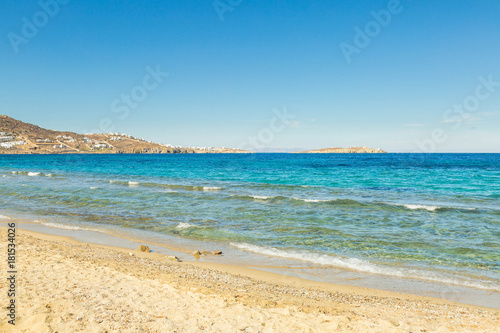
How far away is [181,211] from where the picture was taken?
1967 cm

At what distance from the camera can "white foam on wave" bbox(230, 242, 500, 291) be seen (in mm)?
8883

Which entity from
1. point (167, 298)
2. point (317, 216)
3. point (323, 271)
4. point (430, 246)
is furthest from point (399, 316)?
point (317, 216)

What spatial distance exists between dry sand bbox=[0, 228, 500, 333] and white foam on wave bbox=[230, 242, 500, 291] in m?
1.66

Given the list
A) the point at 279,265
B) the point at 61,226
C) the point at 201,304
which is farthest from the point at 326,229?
the point at 61,226

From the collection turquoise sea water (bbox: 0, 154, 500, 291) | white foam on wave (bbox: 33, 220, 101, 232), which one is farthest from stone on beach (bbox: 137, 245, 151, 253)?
white foam on wave (bbox: 33, 220, 101, 232)

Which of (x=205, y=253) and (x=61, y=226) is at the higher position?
(x=205, y=253)

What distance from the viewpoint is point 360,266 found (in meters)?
10.1

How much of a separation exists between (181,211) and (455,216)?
15.8 m

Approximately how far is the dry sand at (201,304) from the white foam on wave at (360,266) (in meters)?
1.66

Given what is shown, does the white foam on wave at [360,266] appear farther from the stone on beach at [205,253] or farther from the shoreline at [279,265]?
the stone on beach at [205,253]

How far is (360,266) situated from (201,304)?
5631 mm

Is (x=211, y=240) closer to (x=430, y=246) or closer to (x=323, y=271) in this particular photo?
(x=323, y=271)

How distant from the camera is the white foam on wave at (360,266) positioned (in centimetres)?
888

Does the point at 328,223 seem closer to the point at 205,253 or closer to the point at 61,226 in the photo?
the point at 205,253
